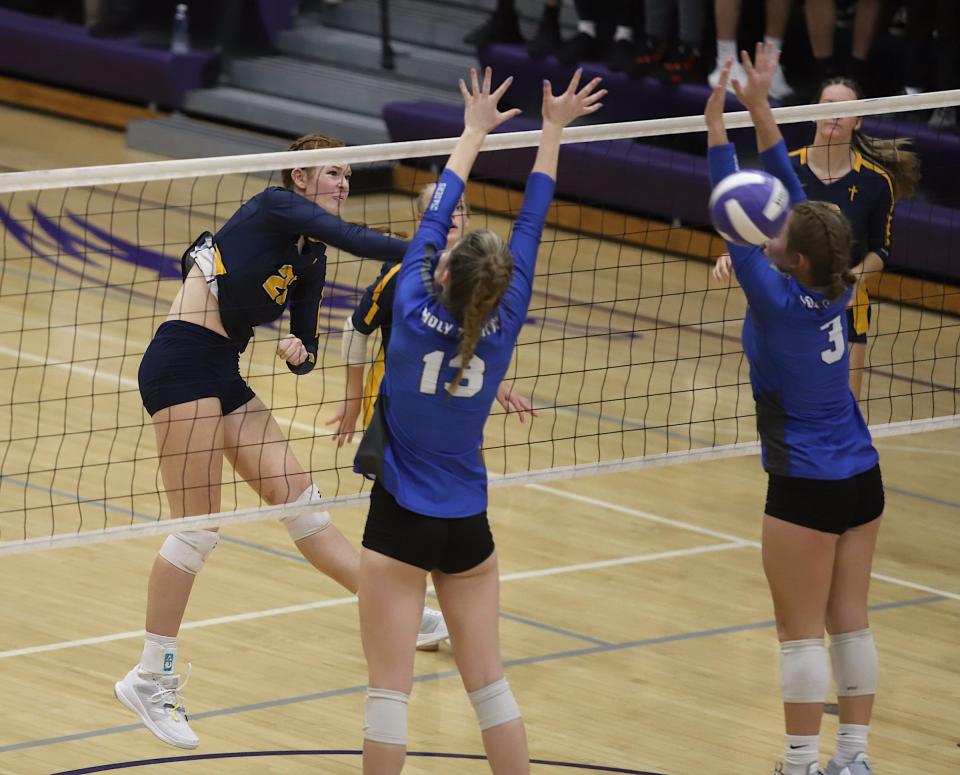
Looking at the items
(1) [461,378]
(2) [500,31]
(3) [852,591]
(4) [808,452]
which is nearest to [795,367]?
(4) [808,452]

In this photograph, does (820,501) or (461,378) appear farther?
(820,501)

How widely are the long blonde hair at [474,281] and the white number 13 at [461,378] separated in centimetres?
7

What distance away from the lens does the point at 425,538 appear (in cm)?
433

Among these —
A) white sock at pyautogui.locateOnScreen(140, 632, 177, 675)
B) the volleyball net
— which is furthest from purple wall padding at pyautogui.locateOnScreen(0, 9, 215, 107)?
white sock at pyautogui.locateOnScreen(140, 632, 177, 675)

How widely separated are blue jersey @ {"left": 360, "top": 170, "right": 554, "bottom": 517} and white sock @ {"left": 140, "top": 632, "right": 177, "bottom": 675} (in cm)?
139

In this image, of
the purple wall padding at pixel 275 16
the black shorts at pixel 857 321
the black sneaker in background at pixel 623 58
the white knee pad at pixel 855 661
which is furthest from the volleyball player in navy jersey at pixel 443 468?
the purple wall padding at pixel 275 16

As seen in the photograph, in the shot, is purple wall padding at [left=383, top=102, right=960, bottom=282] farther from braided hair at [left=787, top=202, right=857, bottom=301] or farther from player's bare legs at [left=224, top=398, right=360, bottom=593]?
braided hair at [left=787, top=202, right=857, bottom=301]

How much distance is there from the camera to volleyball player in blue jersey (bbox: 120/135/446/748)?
5.27 m

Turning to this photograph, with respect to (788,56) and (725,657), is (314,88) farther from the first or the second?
(725,657)


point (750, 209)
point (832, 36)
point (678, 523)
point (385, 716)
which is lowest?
point (678, 523)

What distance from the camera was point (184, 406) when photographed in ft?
17.3

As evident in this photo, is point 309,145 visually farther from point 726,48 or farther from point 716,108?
point 726,48

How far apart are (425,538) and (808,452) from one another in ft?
3.86

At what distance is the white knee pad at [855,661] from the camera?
497cm
